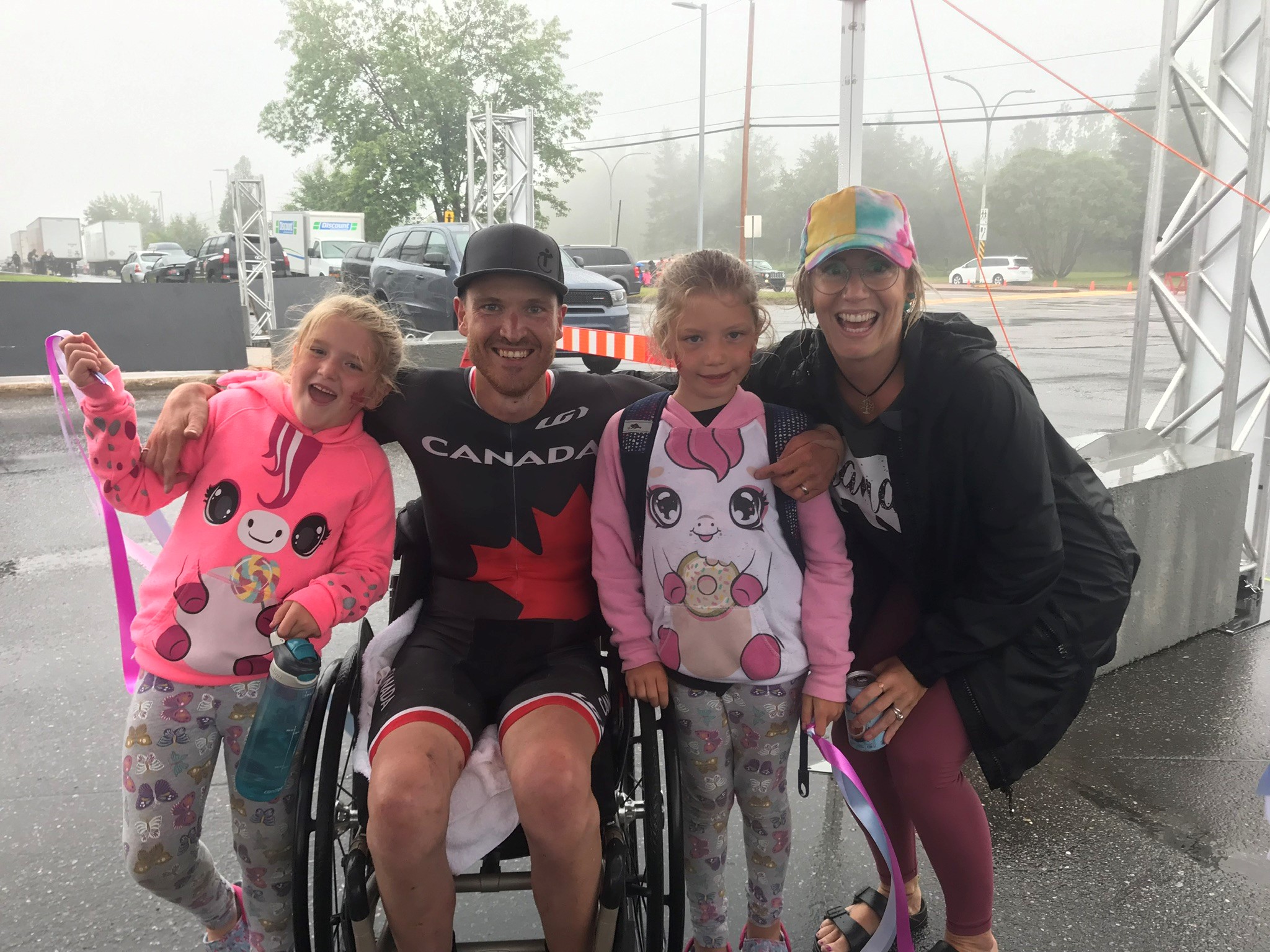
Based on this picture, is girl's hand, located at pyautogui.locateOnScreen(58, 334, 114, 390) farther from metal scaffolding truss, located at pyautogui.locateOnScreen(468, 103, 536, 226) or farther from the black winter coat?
metal scaffolding truss, located at pyautogui.locateOnScreen(468, 103, 536, 226)

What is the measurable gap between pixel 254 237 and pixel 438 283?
269 inches

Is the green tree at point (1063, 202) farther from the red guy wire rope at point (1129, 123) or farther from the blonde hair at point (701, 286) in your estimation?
the blonde hair at point (701, 286)

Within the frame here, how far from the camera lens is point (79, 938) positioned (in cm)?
225

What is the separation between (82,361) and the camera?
72.9 inches

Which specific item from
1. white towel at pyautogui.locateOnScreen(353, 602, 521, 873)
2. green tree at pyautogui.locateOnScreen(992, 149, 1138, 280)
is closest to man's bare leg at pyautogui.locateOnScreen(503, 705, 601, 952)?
white towel at pyautogui.locateOnScreen(353, 602, 521, 873)

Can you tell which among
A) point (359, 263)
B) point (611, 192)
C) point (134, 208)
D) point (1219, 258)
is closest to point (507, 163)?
point (611, 192)

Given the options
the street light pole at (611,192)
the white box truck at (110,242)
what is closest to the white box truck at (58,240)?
the white box truck at (110,242)

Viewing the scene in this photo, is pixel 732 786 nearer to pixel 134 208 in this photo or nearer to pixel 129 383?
pixel 129 383

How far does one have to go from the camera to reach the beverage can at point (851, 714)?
1.94m

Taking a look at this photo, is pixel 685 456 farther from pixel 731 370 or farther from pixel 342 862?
pixel 342 862

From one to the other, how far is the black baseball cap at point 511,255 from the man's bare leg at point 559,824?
3.17 ft

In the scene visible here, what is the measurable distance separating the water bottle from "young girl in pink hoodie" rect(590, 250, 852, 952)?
65cm

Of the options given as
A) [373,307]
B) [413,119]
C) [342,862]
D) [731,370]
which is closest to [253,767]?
[342,862]

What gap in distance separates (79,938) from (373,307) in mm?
1725
